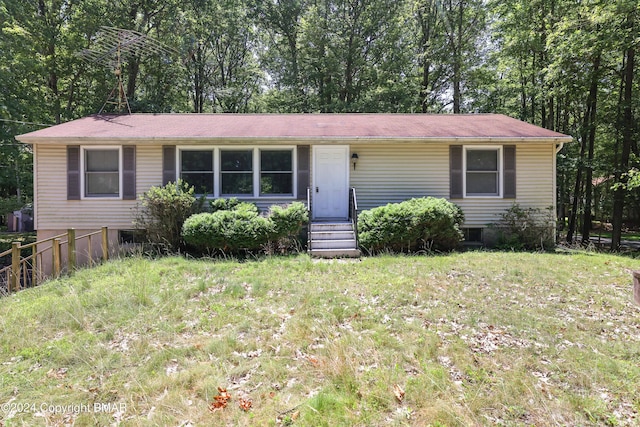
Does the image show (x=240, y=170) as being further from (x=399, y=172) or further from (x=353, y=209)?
(x=399, y=172)

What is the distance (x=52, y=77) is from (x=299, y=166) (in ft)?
49.2

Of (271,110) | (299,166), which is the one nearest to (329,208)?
(299,166)

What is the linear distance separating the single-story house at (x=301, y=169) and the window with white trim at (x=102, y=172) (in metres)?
0.03

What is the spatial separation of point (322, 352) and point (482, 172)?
8.29 meters

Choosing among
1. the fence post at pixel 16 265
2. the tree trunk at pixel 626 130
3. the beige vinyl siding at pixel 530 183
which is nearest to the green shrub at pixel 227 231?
the fence post at pixel 16 265

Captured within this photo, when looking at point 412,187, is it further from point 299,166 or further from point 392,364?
point 392,364

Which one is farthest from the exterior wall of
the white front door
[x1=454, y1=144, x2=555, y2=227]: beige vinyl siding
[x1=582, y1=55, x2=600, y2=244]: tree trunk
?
[x1=582, y1=55, x2=600, y2=244]: tree trunk

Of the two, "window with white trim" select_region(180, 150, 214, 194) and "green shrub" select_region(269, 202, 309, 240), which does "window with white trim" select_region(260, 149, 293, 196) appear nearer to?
"window with white trim" select_region(180, 150, 214, 194)

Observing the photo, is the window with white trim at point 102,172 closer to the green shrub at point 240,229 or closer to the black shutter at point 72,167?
the black shutter at point 72,167

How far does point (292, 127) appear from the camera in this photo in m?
10.5

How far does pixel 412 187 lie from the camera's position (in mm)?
9844

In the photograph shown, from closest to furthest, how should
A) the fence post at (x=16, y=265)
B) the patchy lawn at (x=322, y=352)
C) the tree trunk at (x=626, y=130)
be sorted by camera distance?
the patchy lawn at (x=322, y=352) < the fence post at (x=16, y=265) < the tree trunk at (x=626, y=130)

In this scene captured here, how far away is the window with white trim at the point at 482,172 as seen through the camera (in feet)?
32.2

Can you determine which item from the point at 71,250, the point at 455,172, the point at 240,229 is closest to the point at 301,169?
the point at 240,229
